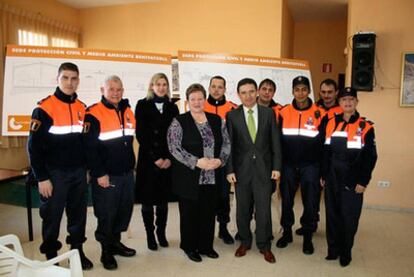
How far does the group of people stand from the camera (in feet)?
8.05

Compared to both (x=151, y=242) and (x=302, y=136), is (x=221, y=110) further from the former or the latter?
(x=151, y=242)

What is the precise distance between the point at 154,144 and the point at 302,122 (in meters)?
1.29

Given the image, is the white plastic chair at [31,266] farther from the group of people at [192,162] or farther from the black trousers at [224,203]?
the black trousers at [224,203]

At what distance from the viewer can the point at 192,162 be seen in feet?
8.54

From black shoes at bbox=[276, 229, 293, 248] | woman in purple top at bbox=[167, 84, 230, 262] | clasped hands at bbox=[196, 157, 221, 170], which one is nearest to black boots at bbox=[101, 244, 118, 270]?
woman in purple top at bbox=[167, 84, 230, 262]

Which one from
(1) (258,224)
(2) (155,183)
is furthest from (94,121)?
(1) (258,224)

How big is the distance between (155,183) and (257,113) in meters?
1.05

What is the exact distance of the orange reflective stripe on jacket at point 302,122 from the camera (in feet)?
9.56

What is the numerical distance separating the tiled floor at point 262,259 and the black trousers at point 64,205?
36 centimetres

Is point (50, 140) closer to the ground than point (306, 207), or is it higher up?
higher up

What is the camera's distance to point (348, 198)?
2650mm

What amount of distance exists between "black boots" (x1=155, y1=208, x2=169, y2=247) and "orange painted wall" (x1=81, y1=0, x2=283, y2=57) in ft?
10.5

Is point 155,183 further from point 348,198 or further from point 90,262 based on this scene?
point 348,198

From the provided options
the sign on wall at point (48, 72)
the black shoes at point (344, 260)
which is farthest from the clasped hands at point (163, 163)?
the black shoes at point (344, 260)
